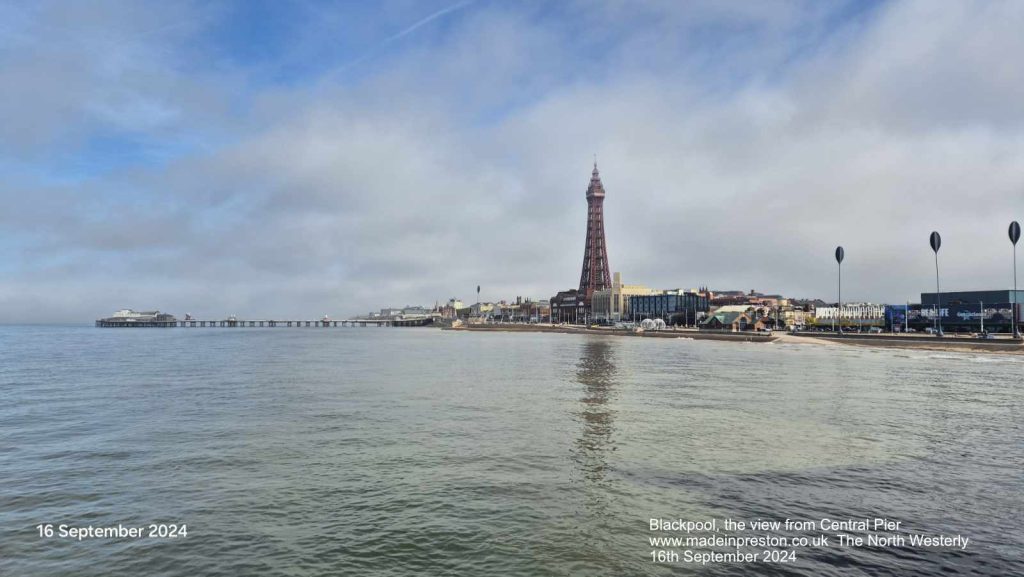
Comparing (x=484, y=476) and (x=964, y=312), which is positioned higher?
(x=964, y=312)

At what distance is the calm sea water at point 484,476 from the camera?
1102 cm

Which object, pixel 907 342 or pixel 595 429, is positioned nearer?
pixel 595 429

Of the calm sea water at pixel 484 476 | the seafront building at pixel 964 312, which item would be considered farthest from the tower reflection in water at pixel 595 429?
the seafront building at pixel 964 312

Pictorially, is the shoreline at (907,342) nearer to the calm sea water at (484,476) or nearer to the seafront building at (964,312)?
the seafront building at (964,312)

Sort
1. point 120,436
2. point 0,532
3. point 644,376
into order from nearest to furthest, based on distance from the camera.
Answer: point 0,532 < point 120,436 < point 644,376

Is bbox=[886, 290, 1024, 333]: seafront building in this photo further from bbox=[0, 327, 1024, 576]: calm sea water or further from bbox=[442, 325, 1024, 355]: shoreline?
bbox=[0, 327, 1024, 576]: calm sea water

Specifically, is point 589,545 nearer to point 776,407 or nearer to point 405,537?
point 405,537

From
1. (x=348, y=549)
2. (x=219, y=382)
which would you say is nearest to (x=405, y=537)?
(x=348, y=549)

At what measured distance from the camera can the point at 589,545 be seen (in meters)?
11.4

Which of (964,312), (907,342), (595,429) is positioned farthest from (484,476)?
(964,312)

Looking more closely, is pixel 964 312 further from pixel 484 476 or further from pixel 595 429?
pixel 484 476

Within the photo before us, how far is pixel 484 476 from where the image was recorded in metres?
16.2

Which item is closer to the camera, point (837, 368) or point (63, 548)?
point (63, 548)

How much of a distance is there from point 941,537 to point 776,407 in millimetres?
17909
